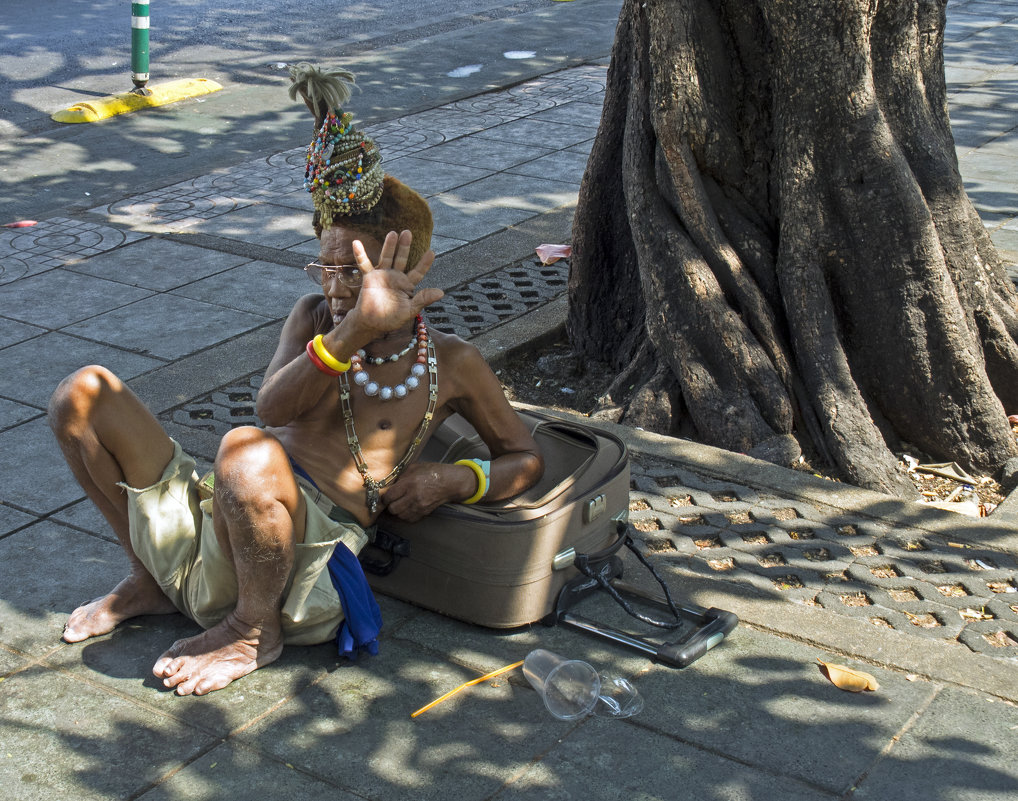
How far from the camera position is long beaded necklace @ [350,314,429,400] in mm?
3514

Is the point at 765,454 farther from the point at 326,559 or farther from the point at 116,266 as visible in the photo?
the point at 116,266

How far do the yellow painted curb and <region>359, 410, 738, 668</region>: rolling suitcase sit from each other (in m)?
8.17

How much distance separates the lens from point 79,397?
331 cm

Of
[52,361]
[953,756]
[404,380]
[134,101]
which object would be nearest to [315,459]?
[404,380]

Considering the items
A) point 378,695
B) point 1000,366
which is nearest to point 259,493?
point 378,695

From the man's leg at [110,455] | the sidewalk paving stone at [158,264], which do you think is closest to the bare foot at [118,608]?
the man's leg at [110,455]

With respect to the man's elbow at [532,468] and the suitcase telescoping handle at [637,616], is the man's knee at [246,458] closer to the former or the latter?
the man's elbow at [532,468]

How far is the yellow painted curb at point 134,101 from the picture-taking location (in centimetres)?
1069

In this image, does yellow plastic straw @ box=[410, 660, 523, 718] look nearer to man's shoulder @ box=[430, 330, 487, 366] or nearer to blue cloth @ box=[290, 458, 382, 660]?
blue cloth @ box=[290, 458, 382, 660]

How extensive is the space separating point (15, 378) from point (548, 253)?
10.1ft

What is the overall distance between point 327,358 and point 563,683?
3.62ft

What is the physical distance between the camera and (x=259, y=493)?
3168 mm

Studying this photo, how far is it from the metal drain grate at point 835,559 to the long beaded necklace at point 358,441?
3.36ft

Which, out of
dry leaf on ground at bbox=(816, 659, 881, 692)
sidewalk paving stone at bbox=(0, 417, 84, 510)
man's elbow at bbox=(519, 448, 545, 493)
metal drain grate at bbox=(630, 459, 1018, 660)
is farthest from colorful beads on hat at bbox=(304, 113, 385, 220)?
dry leaf on ground at bbox=(816, 659, 881, 692)
